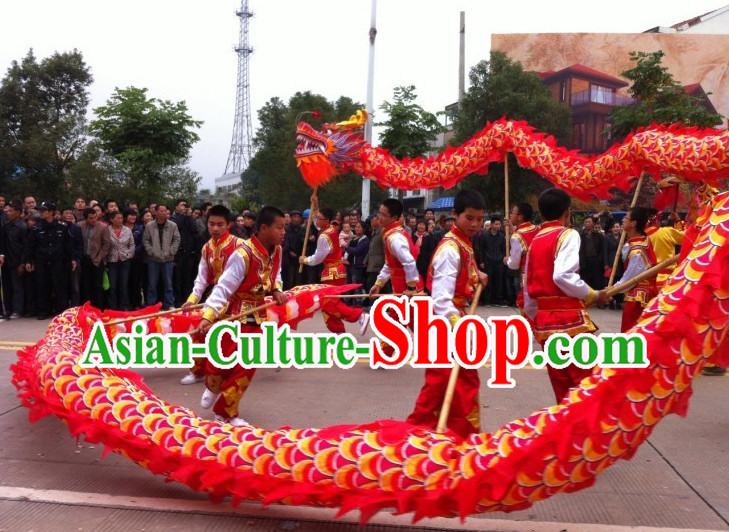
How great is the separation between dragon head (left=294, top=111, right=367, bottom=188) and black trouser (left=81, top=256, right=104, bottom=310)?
11.6 ft

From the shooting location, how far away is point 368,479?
8.40ft

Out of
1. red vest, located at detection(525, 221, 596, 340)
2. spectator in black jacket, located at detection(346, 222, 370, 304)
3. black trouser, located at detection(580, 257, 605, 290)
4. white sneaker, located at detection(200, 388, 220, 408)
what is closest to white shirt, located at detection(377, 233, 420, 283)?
red vest, located at detection(525, 221, 596, 340)

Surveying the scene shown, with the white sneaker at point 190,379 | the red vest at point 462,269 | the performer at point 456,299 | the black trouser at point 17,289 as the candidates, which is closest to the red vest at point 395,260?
the red vest at point 462,269

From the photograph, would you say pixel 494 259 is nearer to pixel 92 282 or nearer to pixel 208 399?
pixel 92 282

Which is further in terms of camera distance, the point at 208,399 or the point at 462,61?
the point at 462,61

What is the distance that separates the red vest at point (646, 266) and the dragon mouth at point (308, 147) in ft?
11.9

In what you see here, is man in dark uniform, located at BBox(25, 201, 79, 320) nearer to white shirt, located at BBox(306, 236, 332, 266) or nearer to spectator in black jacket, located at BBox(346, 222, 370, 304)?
white shirt, located at BBox(306, 236, 332, 266)

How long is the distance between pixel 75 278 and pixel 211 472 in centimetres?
673

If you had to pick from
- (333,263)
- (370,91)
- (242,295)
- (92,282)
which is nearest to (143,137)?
(370,91)

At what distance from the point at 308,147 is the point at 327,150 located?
0.29m

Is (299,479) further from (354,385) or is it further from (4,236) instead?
(4,236)

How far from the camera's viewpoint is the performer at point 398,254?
5.77 m

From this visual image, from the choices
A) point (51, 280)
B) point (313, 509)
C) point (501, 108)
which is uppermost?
point (501, 108)

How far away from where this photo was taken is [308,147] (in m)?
7.55
